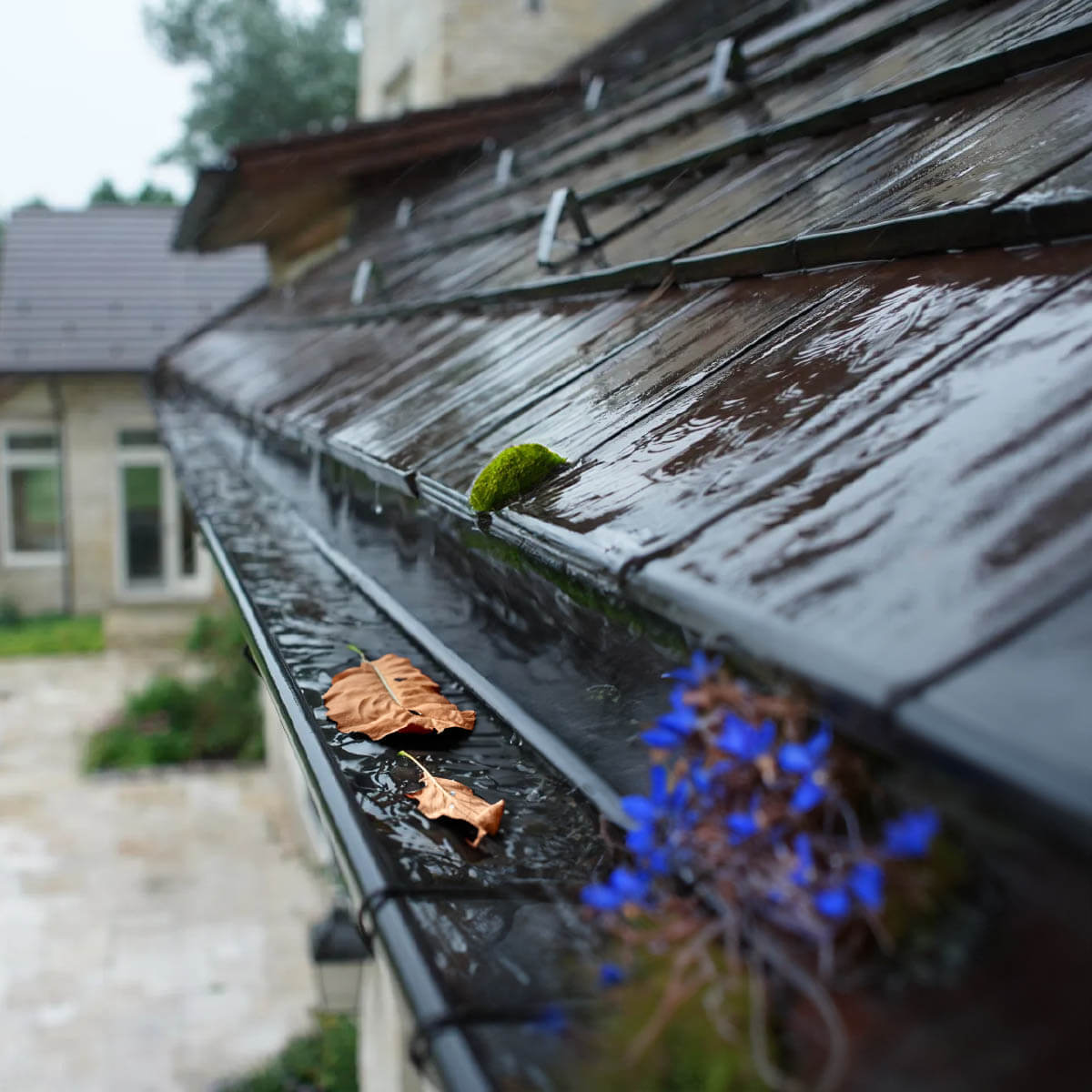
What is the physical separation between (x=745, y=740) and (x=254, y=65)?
3410 centimetres

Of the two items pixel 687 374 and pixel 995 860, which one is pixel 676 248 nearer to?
pixel 687 374

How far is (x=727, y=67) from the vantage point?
14.1 ft

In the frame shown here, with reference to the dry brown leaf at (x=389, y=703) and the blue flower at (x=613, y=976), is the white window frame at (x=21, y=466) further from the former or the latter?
the blue flower at (x=613, y=976)

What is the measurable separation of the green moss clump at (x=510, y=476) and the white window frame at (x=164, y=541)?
16.1 meters

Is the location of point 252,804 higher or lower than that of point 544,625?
lower

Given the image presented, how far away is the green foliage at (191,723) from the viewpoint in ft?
38.3

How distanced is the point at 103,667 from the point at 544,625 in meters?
14.8

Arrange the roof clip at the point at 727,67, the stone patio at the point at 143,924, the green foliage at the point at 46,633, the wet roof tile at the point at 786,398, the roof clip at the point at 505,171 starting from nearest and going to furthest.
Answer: the wet roof tile at the point at 786,398 < the roof clip at the point at 727,67 < the roof clip at the point at 505,171 < the stone patio at the point at 143,924 < the green foliage at the point at 46,633

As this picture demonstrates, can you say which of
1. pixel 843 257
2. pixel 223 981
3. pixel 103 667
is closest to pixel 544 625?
pixel 843 257

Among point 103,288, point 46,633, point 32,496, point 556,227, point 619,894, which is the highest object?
point 103,288

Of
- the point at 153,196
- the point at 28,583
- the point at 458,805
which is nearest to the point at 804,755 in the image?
the point at 458,805

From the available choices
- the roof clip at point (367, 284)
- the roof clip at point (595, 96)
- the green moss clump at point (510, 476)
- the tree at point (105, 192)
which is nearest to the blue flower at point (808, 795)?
the green moss clump at point (510, 476)

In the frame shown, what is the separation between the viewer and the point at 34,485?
17578 mm

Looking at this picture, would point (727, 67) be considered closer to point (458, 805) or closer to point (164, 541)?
point (458, 805)
